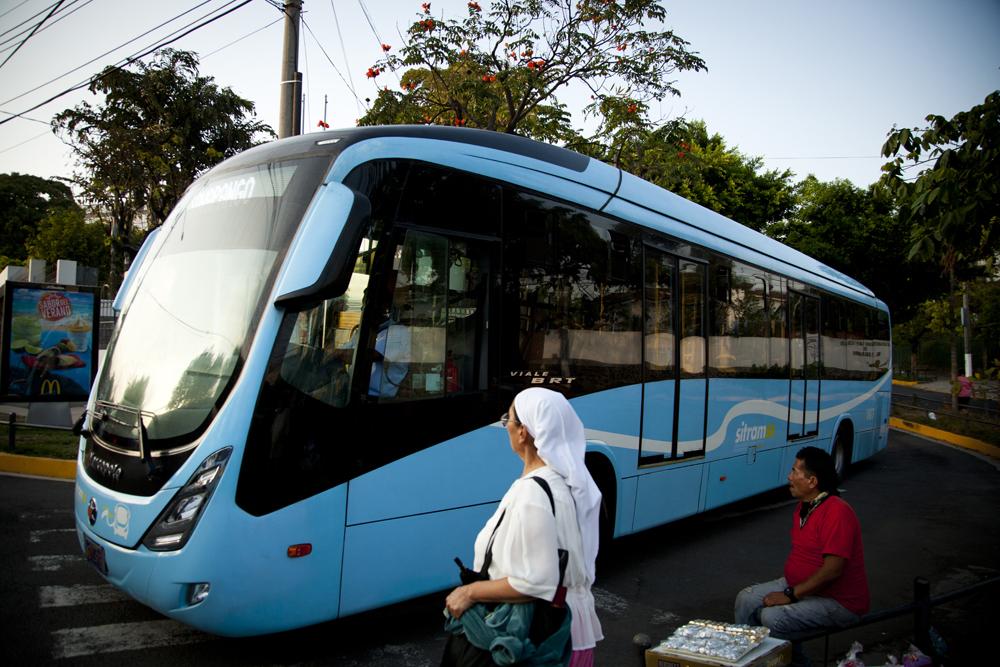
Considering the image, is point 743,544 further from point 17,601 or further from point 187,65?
point 187,65

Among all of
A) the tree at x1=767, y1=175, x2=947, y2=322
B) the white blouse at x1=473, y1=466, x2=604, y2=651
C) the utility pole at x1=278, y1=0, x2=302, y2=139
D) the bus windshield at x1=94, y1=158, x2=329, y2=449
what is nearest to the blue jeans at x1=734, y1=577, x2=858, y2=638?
the white blouse at x1=473, y1=466, x2=604, y2=651

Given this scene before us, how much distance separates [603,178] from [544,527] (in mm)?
4510

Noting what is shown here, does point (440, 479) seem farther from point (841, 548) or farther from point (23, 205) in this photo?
point (23, 205)

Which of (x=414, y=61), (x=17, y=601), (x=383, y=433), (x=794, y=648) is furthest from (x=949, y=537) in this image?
(x=414, y=61)

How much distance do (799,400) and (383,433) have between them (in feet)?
23.8

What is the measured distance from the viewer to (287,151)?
474 cm

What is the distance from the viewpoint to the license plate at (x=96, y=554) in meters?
4.15

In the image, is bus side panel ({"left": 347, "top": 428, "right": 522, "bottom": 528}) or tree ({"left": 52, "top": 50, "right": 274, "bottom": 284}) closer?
bus side panel ({"left": 347, "top": 428, "right": 522, "bottom": 528})

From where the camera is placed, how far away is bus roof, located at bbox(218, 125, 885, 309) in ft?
15.4

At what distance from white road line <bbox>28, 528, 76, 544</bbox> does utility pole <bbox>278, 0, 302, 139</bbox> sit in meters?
5.38

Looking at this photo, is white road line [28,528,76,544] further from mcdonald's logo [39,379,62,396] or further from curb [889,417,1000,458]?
curb [889,417,1000,458]

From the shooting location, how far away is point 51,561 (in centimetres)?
596

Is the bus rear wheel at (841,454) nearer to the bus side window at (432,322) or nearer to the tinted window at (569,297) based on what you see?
the tinted window at (569,297)

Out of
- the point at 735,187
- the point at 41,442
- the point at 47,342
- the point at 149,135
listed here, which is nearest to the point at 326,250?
the point at 47,342
